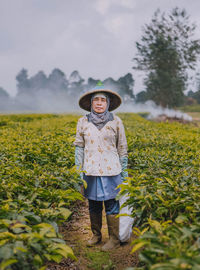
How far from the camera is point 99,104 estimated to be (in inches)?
117

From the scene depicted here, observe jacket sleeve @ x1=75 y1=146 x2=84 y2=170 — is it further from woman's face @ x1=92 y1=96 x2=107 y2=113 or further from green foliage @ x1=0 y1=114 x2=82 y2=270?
woman's face @ x1=92 y1=96 x2=107 y2=113

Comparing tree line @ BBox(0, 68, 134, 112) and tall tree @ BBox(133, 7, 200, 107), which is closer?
tall tree @ BBox(133, 7, 200, 107)

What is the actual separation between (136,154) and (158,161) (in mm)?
818

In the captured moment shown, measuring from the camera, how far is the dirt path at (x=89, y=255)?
267 centimetres

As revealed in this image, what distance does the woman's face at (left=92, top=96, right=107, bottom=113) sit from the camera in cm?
297

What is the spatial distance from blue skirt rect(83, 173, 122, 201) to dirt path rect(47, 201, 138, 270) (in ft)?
1.94

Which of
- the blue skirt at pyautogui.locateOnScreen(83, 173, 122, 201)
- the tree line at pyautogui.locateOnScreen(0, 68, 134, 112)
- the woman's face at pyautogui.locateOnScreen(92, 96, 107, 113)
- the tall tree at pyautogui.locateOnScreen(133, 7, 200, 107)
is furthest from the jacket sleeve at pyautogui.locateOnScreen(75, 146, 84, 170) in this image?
the tree line at pyautogui.locateOnScreen(0, 68, 134, 112)

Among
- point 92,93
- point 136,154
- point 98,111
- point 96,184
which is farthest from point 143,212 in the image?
point 136,154

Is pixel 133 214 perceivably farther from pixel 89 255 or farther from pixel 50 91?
pixel 50 91

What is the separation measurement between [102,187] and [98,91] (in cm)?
102

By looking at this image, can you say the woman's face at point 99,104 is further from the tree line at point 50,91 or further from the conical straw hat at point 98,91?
the tree line at point 50,91

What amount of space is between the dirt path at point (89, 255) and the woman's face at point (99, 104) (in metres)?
1.51

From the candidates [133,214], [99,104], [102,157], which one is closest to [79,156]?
[102,157]

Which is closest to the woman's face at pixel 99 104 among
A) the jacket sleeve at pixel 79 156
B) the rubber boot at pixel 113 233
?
the jacket sleeve at pixel 79 156
